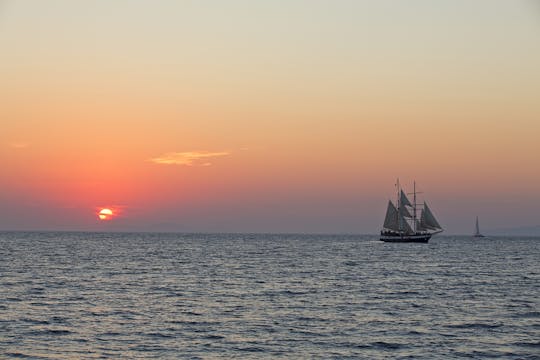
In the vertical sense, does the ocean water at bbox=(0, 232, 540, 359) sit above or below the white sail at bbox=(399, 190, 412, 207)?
below

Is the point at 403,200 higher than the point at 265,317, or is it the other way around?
the point at 403,200

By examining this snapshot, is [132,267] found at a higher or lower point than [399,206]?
lower

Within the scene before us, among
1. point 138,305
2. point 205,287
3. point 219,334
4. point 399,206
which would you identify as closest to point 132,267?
point 205,287

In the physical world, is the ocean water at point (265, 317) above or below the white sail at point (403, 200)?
below

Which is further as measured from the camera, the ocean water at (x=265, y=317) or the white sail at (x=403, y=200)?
the white sail at (x=403, y=200)

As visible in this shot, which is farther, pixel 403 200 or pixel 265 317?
pixel 403 200

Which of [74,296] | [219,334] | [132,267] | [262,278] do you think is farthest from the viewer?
[132,267]

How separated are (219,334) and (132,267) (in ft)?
183

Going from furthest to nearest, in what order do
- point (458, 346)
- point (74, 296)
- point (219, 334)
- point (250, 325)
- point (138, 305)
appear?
1. point (74, 296)
2. point (138, 305)
3. point (250, 325)
4. point (219, 334)
5. point (458, 346)

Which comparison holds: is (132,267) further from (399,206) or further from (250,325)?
(399,206)

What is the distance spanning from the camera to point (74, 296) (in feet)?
182

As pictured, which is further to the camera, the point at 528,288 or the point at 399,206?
the point at 399,206

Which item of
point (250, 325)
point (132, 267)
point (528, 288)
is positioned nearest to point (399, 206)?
point (132, 267)

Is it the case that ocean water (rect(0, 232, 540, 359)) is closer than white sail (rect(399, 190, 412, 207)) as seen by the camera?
Yes
